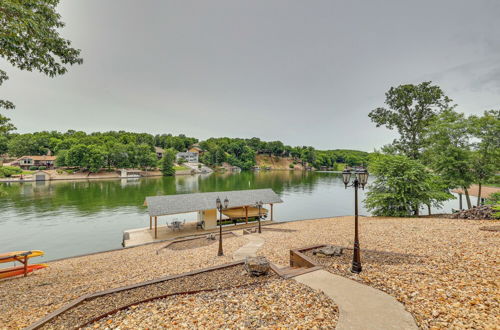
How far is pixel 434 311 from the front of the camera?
374 cm

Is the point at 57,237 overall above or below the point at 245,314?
below

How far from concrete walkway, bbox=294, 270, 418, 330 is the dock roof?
40.6 feet

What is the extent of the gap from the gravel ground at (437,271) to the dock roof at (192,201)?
851 centimetres

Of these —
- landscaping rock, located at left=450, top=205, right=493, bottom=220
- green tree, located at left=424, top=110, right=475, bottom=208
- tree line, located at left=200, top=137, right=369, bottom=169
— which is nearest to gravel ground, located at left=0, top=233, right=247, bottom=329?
landscaping rock, located at left=450, top=205, right=493, bottom=220

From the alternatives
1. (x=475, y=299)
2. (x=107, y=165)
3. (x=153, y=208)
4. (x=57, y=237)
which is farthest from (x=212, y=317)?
(x=107, y=165)

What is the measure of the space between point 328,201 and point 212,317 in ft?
109

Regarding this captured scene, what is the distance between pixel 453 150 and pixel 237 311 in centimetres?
2026

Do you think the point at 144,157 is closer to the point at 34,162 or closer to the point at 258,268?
the point at 34,162

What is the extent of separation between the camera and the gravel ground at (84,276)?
17.0ft

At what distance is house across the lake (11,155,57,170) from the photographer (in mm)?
67812

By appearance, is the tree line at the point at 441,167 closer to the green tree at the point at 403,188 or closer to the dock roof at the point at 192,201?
the green tree at the point at 403,188

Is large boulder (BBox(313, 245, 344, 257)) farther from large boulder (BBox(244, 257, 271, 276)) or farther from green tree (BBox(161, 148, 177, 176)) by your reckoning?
green tree (BBox(161, 148, 177, 176))

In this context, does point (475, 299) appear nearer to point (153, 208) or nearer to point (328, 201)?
point (153, 208)

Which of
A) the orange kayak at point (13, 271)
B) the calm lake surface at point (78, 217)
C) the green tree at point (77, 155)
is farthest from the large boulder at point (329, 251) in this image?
the green tree at point (77, 155)
